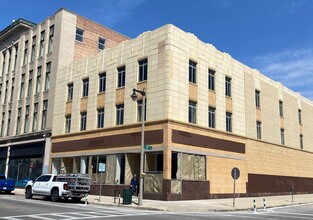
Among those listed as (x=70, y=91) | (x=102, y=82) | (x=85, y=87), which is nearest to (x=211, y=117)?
(x=102, y=82)

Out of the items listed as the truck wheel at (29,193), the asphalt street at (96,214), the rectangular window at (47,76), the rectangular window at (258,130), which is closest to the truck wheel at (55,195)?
the truck wheel at (29,193)

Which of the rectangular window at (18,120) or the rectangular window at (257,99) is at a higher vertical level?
the rectangular window at (257,99)

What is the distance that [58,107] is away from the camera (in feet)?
130

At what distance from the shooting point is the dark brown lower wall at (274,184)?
36.2 m

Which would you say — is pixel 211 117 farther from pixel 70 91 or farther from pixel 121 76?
pixel 70 91

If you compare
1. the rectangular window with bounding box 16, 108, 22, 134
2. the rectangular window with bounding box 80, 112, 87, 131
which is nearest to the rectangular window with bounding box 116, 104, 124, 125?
the rectangular window with bounding box 80, 112, 87, 131

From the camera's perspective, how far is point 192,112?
101ft

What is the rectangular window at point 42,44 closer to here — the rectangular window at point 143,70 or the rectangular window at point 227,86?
the rectangular window at point 143,70

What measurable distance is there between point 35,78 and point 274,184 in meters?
32.0

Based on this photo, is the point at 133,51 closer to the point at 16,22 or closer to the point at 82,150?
the point at 82,150

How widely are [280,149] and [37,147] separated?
28.8 metres

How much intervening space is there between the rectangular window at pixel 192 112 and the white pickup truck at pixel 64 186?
10.5 meters

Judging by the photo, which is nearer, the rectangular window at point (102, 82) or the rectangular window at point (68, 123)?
the rectangular window at point (102, 82)

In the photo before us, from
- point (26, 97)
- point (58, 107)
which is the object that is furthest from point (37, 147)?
point (26, 97)
